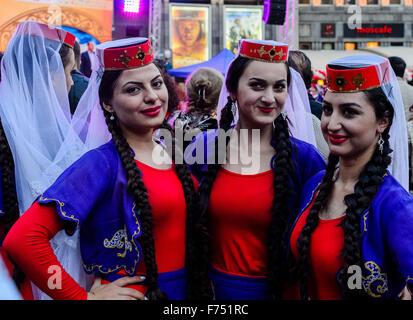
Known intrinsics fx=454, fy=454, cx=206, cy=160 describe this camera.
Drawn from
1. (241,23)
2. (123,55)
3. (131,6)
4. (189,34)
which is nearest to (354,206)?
(123,55)

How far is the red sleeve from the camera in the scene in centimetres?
168

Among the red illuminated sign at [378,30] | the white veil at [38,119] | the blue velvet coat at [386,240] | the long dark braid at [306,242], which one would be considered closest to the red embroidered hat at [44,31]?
the white veil at [38,119]

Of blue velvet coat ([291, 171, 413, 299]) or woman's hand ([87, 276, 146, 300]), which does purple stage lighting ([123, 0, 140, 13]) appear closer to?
woman's hand ([87, 276, 146, 300])

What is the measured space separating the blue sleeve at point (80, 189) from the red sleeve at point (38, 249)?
0.15 ft

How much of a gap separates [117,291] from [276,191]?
2.69ft

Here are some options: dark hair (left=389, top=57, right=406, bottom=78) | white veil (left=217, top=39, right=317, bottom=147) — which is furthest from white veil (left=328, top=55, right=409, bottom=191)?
dark hair (left=389, top=57, right=406, bottom=78)

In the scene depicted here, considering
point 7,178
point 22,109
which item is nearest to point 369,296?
point 7,178

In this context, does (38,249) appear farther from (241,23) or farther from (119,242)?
(241,23)

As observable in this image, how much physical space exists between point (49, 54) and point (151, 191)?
119cm

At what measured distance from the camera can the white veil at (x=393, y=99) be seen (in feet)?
5.80

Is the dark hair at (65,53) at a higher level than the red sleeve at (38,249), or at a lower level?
higher

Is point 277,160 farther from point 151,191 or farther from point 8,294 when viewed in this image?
point 8,294

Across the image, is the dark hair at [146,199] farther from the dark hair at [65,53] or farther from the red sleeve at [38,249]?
the dark hair at [65,53]

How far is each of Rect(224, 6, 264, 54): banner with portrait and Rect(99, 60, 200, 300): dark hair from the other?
20.7m
